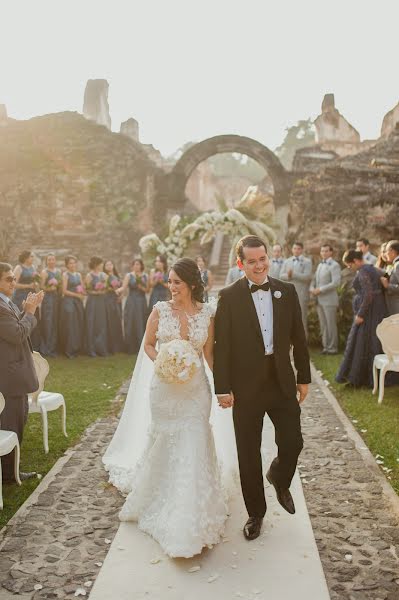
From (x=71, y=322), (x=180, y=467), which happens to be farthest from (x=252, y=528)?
(x=71, y=322)

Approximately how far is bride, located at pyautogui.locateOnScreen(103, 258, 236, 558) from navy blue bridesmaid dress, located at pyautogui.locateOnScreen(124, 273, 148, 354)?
7737 mm

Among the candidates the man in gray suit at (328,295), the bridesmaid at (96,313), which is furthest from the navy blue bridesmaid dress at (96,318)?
the man in gray suit at (328,295)

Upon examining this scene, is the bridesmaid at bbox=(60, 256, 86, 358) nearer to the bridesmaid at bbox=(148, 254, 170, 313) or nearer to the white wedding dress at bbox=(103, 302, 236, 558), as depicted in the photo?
the bridesmaid at bbox=(148, 254, 170, 313)

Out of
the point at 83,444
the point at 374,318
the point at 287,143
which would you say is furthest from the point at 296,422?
the point at 287,143

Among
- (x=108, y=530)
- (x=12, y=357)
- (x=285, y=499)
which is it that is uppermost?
(x=12, y=357)

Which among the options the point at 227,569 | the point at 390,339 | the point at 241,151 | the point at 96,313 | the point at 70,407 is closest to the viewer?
the point at 227,569

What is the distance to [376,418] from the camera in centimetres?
665

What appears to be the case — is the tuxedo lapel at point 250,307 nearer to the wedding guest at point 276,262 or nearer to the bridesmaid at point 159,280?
the bridesmaid at point 159,280

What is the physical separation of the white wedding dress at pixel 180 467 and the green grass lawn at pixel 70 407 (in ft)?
3.67

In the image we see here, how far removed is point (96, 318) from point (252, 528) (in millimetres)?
8345

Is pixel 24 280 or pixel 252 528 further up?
pixel 24 280

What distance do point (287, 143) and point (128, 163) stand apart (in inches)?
1642

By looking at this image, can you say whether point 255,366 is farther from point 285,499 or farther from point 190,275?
point 285,499

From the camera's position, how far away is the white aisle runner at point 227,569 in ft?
10.2
